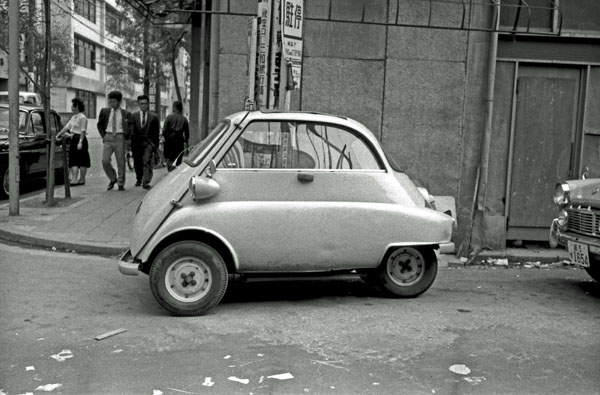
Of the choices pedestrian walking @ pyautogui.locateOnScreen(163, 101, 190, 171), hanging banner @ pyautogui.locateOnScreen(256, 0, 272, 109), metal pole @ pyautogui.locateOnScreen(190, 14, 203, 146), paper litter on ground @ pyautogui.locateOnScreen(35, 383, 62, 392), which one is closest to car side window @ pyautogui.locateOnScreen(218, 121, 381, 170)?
hanging banner @ pyautogui.locateOnScreen(256, 0, 272, 109)

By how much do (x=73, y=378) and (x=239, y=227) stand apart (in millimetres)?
1993

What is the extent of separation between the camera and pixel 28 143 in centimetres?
1366

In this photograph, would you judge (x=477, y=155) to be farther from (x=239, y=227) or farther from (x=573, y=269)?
(x=239, y=227)

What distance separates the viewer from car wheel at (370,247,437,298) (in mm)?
6477

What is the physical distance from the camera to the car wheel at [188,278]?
18.9ft

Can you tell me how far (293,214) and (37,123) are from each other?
32.8 ft

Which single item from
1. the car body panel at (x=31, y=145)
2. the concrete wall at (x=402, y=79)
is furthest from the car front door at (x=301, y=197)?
the car body panel at (x=31, y=145)

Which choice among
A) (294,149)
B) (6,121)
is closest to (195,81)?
(6,121)

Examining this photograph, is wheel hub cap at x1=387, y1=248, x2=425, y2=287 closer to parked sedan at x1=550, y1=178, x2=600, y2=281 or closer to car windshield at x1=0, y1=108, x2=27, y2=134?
parked sedan at x1=550, y1=178, x2=600, y2=281

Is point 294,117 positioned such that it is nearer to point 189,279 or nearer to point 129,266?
point 189,279

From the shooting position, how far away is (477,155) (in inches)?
376

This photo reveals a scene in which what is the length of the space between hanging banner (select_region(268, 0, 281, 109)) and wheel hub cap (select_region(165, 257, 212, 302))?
234 centimetres

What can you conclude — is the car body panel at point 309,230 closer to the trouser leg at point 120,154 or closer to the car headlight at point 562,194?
the car headlight at point 562,194

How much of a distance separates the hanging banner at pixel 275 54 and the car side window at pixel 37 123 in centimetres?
816
